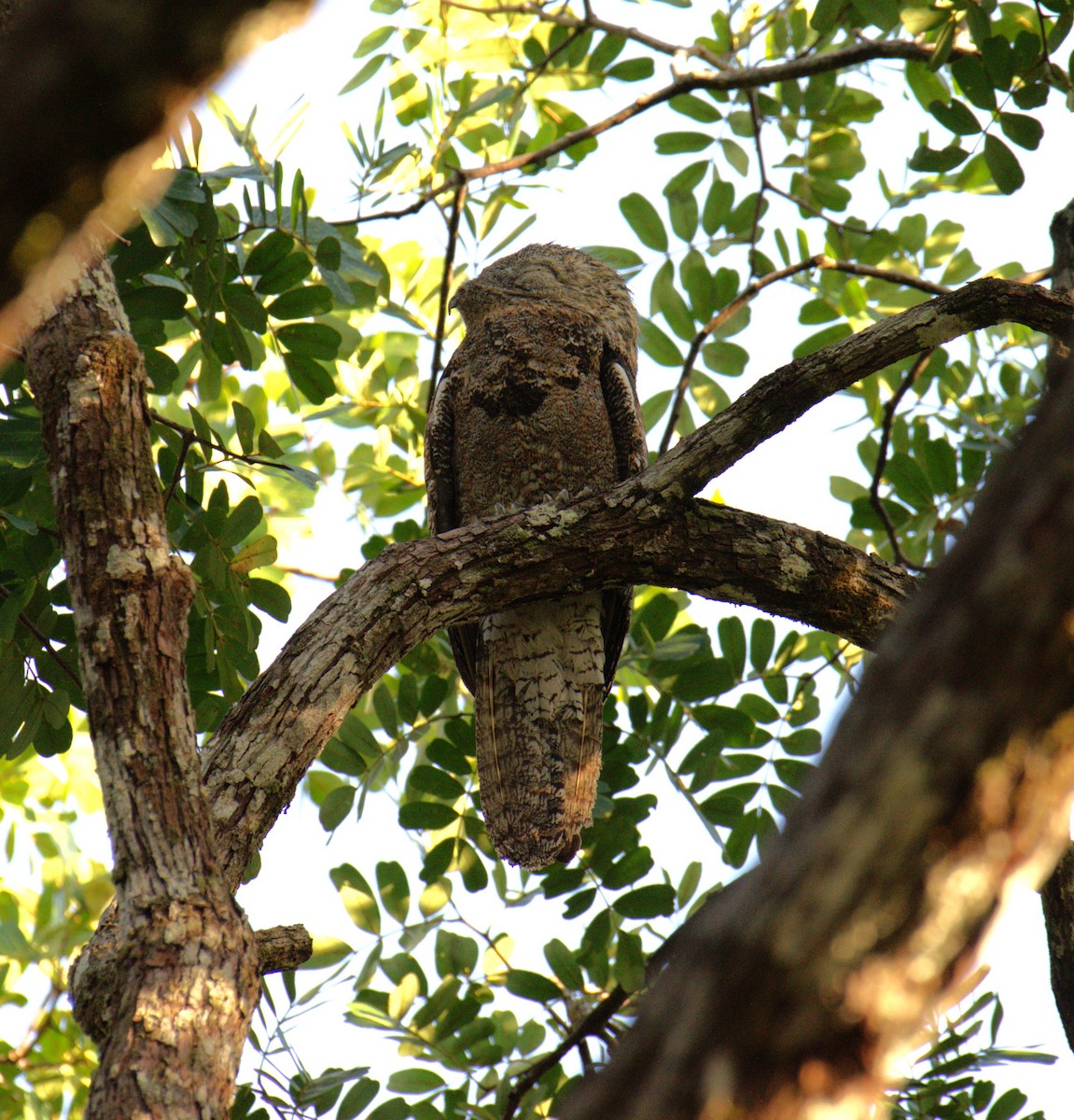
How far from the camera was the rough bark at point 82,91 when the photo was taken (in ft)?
2.89

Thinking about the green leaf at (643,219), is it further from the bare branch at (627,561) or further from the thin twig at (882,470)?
the bare branch at (627,561)

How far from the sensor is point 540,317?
423 centimetres

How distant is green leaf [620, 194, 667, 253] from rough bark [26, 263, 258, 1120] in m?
3.05

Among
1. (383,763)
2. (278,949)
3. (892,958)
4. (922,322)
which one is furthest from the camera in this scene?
(383,763)

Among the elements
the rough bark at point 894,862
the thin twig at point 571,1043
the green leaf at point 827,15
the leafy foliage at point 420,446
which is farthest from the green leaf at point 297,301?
the rough bark at point 894,862

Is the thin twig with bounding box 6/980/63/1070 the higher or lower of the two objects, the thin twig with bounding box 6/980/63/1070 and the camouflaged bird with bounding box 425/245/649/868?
the lower

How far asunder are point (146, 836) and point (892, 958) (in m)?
1.17

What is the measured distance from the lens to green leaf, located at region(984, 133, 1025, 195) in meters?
3.66

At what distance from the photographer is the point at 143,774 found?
1616 mm

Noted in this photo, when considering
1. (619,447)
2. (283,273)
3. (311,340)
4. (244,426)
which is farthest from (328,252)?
(619,447)

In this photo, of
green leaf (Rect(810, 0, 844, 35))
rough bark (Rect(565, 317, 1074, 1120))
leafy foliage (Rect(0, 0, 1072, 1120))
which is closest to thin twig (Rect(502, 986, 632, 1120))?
leafy foliage (Rect(0, 0, 1072, 1120))

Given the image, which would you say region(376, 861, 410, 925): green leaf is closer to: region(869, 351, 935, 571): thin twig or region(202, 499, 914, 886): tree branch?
region(202, 499, 914, 886): tree branch

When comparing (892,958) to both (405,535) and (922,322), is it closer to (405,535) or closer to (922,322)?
(922,322)

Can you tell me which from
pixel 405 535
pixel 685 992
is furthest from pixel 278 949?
pixel 405 535
